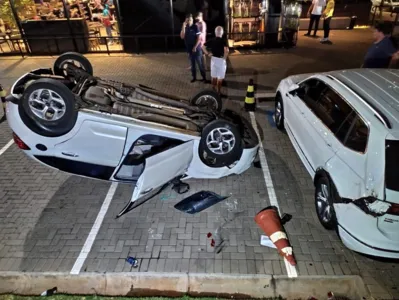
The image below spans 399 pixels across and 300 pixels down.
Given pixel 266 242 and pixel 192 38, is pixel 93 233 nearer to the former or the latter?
pixel 266 242

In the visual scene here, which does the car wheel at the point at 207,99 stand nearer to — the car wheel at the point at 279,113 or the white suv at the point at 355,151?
the car wheel at the point at 279,113

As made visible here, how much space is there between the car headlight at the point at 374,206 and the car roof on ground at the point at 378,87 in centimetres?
85

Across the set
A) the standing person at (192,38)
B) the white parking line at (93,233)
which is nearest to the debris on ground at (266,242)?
the white parking line at (93,233)

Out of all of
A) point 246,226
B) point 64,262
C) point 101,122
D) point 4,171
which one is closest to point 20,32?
point 4,171

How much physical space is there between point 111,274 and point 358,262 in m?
3.04

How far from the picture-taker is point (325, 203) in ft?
13.7

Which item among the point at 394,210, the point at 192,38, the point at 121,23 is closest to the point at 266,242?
the point at 394,210

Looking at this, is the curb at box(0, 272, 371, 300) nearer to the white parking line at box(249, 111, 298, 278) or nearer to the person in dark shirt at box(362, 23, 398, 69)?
the white parking line at box(249, 111, 298, 278)

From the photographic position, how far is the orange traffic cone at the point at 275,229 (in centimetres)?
377

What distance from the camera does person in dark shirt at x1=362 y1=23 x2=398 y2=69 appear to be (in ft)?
20.5

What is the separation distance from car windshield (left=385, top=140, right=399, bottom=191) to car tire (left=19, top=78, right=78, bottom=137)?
12.5 ft

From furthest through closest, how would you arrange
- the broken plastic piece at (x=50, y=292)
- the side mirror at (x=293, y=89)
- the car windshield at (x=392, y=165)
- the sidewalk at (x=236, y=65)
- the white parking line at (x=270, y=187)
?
the sidewalk at (x=236, y=65)
the side mirror at (x=293, y=89)
the white parking line at (x=270, y=187)
the broken plastic piece at (x=50, y=292)
the car windshield at (x=392, y=165)

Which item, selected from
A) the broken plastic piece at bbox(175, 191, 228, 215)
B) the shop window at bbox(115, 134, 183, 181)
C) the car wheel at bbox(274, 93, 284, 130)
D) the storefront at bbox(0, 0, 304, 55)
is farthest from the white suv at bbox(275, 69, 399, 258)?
the storefront at bbox(0, 0, 304, 55)

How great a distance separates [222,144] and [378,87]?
2.31m
